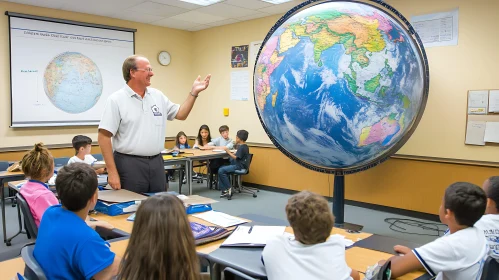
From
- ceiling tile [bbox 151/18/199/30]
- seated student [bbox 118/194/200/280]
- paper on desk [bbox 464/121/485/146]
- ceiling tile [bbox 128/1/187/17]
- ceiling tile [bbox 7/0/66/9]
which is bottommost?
seated student [bbox 118/194/200/280]

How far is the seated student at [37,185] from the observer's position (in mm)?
2541

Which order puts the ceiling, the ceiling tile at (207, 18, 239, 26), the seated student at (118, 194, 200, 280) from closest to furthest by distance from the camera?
the seated student at (118, 194, 200, 280) < the ceiling < the ceiling tile at (207, 18, 239, 26)

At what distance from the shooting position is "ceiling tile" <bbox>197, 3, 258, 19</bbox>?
6.29 m

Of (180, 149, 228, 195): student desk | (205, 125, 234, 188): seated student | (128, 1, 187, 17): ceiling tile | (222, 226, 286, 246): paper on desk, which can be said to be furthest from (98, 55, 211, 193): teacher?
(205, 125, 234, 188): seated student

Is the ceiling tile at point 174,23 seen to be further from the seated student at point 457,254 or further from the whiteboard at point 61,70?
the seated student at point 457,254

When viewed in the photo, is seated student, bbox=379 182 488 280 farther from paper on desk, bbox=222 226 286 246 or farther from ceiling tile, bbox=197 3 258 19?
ceiling tile, bbox=197 3 258 19

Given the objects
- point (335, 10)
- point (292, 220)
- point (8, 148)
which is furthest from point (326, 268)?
point (8, 148)

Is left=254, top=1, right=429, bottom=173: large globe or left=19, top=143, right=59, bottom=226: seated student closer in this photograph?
left=254, top=1, right=429, bottom=173: large globe

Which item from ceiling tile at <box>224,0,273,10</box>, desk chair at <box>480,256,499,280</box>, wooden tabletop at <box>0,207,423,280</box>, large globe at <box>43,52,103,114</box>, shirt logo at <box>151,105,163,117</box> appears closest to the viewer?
desk chair at <box>480,256,499,280</box>

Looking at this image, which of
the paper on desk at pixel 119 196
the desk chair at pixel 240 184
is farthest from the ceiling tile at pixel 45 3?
the paper on desk at pixel 119 196

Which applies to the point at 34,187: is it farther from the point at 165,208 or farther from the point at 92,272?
the point at 165,208

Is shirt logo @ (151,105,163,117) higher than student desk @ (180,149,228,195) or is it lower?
higher

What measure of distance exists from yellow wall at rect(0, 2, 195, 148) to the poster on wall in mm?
1333

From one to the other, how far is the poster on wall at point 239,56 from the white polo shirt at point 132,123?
14.9ft
